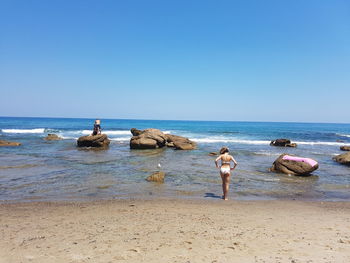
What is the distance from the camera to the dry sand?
13.5 ft

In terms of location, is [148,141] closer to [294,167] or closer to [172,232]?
[294,167]

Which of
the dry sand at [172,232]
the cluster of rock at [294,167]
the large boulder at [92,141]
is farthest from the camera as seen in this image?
the large boulder at [92,141]

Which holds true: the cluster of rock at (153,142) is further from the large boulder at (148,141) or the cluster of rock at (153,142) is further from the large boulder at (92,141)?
the large boulder at (92,141)

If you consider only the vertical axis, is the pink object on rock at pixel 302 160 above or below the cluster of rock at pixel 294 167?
above

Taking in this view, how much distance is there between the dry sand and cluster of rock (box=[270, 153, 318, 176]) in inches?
203

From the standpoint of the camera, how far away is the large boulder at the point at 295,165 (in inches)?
489

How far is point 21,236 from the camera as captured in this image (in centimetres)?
494

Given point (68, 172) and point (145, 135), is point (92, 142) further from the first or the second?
point (68, 172)

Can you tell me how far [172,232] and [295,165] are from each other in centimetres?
967


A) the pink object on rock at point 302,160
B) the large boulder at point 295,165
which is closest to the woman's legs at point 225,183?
the large boulder at point 295,165

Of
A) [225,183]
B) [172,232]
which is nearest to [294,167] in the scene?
[225,183]

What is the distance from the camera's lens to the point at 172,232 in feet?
16.9

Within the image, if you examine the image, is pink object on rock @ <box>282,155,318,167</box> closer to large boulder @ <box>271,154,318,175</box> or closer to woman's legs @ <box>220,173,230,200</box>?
large boulder @ <box>271,154,318,175</box>

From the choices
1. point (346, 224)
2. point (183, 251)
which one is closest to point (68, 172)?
point (183, 251)
